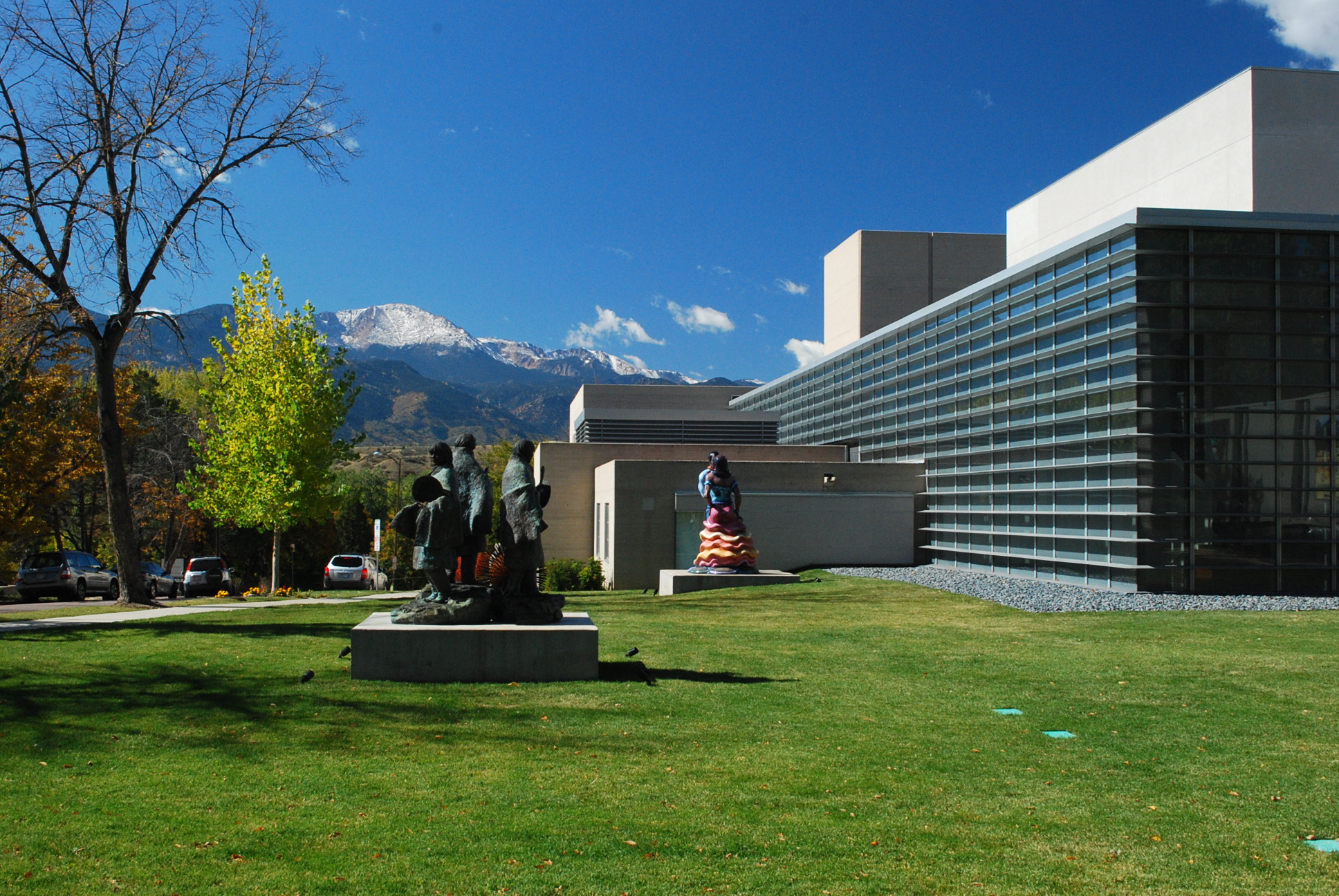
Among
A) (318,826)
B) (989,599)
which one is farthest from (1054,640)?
(318,826)

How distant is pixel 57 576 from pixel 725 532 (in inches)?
761

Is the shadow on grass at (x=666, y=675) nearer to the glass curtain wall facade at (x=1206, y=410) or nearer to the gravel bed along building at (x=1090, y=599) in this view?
the gravel bed along building at (x=1090, y=599)

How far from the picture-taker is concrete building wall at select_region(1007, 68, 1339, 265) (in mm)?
21031

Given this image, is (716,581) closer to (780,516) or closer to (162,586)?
(780,516)

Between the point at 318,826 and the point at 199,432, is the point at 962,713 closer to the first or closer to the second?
the point at 318,826

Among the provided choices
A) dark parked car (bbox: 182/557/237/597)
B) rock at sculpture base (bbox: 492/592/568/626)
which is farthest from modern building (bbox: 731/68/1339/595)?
dark parked car (bbox: 182/557/237/597)

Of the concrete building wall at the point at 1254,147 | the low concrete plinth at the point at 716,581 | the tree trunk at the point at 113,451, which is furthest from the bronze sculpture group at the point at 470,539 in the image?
the concrete building wall at the point at 1254,147

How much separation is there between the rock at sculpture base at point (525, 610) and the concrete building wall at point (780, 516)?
18.8 m

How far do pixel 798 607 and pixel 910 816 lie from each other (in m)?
13.1

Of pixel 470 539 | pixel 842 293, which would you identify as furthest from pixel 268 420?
pixel 842 293

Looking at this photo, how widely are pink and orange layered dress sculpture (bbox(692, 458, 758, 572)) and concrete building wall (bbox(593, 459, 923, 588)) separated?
14.3 feet

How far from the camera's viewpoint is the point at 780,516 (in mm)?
29641

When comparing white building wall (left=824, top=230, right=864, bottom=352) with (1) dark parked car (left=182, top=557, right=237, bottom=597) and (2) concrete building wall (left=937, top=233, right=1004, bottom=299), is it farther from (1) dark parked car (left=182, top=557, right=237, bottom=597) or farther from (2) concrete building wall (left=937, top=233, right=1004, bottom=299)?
(1) dark parked car (left=182, top=557, right=237, bottom=597)

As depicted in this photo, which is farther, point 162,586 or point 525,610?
point 162,586
